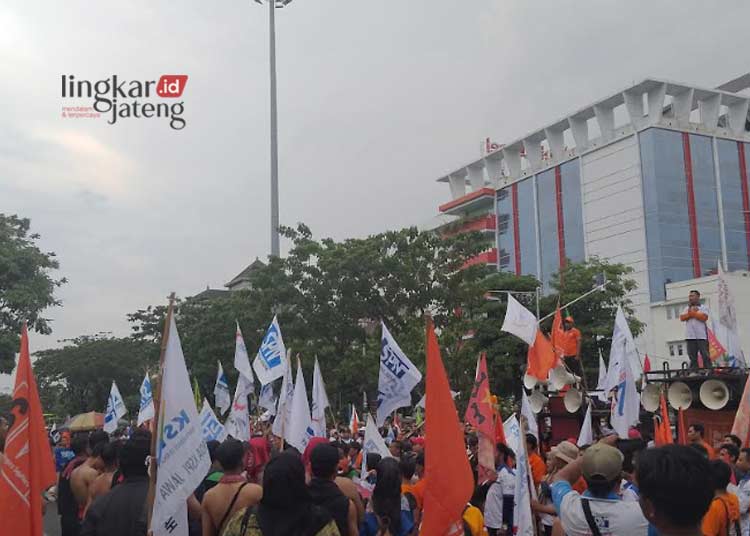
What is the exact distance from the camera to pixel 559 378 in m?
14.7

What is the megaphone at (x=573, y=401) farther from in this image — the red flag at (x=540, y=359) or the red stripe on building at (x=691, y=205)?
the red stripe on building at (x=691, y=205)

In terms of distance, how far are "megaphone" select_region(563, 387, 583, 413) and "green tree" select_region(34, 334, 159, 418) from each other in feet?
137

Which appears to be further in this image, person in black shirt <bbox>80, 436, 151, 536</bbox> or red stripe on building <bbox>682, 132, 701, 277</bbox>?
red stripe on building <bbox>682, 132, 701, 277</bbox>

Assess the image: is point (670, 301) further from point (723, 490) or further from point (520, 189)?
point (723, 490)

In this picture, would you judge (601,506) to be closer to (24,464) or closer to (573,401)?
(24,464)

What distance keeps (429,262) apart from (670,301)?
26602 millimetres

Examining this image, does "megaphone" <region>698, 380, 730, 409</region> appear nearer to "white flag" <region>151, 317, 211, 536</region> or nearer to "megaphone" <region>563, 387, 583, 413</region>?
"megaphone" <region>563, 387, 583, 413</region>

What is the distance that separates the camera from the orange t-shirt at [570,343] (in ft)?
51.1

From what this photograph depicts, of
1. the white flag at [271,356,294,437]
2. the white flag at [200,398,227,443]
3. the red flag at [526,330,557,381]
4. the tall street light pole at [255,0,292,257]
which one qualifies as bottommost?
the white flag at [200,398,227,443]

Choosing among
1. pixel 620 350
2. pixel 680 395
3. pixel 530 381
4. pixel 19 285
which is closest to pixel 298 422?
pixel 620 350

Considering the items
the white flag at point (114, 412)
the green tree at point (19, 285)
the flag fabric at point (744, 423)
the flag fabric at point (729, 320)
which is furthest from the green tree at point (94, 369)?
the flag fabric at point (744, 423)

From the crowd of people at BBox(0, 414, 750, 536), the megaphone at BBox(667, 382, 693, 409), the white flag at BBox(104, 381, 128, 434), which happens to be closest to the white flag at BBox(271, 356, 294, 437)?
the crowd of people at BBox(0, 414, 750, 536)

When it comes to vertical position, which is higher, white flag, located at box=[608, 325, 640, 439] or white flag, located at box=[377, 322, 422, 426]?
white flag, located at box=[377, 322, 422, 426]

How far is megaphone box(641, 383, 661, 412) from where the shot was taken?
505 inches
